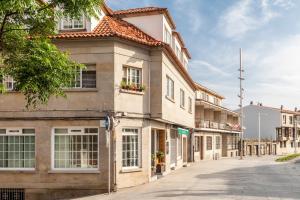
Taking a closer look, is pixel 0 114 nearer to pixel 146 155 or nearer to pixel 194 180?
pixel 146 155

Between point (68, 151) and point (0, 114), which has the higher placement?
point (0, 114)

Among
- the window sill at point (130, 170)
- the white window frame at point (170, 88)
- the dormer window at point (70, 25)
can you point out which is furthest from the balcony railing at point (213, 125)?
the dormer window at point (70, 25)

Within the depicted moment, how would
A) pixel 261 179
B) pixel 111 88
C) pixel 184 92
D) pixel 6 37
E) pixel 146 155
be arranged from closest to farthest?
pixel 6 37 → pixel 111 88 → pixel 146 155 → pixel 261 179 → pixel 184 92

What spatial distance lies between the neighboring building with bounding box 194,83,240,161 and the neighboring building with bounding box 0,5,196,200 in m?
26.5

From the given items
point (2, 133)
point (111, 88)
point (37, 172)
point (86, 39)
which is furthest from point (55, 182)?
point (86, 39)

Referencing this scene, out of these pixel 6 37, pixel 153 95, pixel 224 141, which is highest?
pixel 6 37

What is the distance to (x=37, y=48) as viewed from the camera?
14.4m

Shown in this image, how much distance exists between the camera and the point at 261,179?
2380 centimetres

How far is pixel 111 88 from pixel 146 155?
3959 mm

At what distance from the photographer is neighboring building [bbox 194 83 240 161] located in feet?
166

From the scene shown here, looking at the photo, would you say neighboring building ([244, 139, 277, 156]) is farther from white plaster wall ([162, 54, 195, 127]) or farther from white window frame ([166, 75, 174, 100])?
white window frame ([166, 75, 174, 100])

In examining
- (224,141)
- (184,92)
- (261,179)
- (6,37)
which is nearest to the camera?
(6,37)

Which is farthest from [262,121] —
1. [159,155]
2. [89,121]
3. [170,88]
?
[89,121]

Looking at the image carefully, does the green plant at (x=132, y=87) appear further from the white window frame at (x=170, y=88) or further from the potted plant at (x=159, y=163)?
the potted plant at (x=159, y=163)
